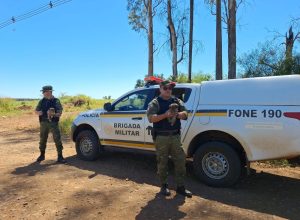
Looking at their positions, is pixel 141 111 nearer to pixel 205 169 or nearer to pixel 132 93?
pixel 132 93

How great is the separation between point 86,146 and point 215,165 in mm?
3439

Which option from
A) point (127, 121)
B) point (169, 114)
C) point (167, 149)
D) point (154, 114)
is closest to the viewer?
point (169, 114)

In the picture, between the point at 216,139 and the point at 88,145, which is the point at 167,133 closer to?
the point at 216,139

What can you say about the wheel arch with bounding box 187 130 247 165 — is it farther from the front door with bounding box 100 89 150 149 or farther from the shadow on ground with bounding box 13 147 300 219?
the front door with bounding box 100 89 150 149

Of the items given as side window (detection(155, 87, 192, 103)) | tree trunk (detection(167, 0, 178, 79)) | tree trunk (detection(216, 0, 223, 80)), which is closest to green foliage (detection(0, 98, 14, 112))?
tree trunk (detection(167, 0, 178, 79))

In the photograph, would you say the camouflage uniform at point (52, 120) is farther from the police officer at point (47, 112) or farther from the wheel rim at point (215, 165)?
the wheel rim at point (215, 165)

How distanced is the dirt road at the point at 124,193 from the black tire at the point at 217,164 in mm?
178

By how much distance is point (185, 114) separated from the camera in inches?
244

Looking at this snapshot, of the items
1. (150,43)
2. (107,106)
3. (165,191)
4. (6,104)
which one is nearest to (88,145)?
(107,106)

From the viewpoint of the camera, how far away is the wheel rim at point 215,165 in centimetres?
699

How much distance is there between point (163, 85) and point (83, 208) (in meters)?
2.22

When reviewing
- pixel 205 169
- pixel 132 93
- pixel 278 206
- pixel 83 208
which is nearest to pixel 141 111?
pixel 132 93

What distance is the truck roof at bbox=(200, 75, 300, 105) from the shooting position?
637 cm

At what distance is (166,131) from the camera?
6363mm
